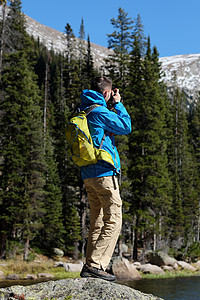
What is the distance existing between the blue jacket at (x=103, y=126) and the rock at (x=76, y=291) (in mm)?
1240

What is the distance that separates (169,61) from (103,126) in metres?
180

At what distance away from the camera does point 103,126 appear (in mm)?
4594

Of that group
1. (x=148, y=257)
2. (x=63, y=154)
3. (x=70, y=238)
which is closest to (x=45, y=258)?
(x=70, y=238)

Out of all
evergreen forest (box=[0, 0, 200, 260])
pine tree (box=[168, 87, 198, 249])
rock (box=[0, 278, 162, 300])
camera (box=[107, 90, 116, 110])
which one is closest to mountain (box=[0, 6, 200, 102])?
pine tree (box=[168, 87, 198, 249])

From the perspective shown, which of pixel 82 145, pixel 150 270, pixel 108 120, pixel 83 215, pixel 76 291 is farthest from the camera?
pixel 83 215

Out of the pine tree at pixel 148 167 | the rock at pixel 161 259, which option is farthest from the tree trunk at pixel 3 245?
the rock at pixel 161 259

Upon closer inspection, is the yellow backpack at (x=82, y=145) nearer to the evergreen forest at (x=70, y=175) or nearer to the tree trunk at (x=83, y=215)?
the evergreen forest at (x=70, y=175)

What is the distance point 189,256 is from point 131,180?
7.62 metres

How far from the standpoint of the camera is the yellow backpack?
4.37 m

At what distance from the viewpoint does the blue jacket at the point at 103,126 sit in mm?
4501

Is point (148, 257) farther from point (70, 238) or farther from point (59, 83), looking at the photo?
point (59, 83)

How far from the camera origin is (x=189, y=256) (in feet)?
98.6

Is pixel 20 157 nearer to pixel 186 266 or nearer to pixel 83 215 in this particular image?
pixel 83 215

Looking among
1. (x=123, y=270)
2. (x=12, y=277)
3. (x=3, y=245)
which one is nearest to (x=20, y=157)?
(x=3, y=245)
